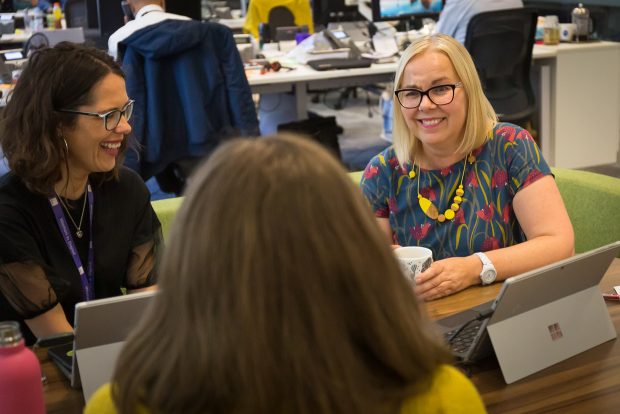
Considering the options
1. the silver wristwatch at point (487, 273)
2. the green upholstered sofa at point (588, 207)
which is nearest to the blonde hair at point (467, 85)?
the silver wristwatch at point (487, 273)

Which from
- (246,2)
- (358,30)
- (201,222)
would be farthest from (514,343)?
(246,2)

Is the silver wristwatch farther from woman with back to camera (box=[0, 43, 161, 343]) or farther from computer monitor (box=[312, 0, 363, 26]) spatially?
computer monitor (box=[312, 0, 363, 26])

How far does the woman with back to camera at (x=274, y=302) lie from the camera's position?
33.2 inches

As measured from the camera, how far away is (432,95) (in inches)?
84.7

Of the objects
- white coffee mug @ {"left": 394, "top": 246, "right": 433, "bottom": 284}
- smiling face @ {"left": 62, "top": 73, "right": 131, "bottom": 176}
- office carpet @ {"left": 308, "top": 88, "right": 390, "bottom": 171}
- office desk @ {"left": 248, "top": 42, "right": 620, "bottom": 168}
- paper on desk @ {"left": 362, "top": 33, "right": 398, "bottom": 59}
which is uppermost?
smiling face @ {"left": 62, "top": 73, "right": 131, "bottom": 176}

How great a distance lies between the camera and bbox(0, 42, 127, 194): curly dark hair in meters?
1.90

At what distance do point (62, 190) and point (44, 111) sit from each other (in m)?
0.18

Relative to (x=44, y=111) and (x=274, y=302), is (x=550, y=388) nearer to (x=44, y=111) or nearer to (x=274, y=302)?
(x=274, y=302)

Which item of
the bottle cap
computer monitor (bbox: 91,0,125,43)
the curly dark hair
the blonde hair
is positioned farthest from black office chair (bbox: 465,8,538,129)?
the bottle cap

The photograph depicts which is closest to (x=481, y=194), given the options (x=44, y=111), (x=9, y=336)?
(x=44, y=111)

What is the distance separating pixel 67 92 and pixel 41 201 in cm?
24

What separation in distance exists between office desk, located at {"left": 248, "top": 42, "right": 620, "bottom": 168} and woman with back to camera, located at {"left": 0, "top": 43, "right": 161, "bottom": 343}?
3.16 meters

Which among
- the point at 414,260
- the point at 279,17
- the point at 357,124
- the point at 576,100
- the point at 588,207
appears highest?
the point at 279,17

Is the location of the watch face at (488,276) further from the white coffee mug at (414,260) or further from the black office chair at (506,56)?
the black office chair at (506,56)
